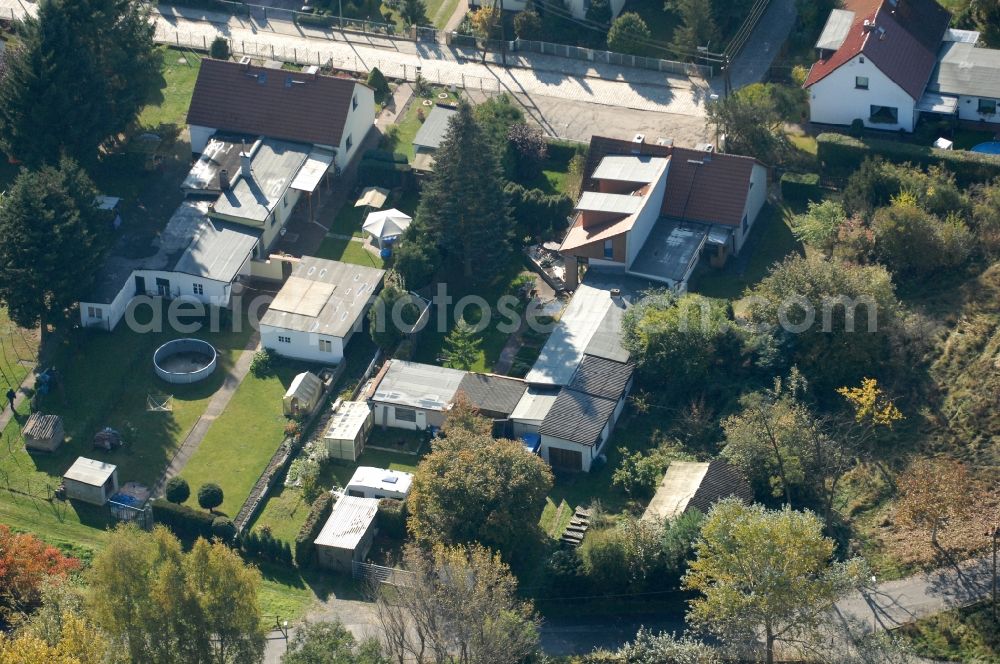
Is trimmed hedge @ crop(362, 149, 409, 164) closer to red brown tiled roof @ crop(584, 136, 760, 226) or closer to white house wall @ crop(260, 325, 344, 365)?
white house wall @ crop(260, 325, 344, 365)

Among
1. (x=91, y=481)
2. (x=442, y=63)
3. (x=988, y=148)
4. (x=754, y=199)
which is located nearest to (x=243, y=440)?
(x=91, y=481)

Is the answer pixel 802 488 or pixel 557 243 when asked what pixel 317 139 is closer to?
pixel 557 243

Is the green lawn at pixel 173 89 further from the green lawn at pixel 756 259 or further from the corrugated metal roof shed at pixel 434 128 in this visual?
the green lawn at pixel 756 259

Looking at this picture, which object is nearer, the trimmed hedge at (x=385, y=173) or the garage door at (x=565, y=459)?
the garage door at (x=565, y=459)

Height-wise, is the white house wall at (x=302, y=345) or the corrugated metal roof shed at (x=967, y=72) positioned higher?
the corrugated metal roof shed at (x=967, y=72)

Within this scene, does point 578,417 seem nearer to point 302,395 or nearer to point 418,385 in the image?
point 418,385

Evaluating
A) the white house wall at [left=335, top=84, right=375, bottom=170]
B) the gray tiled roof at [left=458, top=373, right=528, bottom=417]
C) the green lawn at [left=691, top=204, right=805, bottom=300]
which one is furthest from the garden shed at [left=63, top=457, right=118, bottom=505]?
the green lawn at [left=691, top=204, right=805, bottom=300]

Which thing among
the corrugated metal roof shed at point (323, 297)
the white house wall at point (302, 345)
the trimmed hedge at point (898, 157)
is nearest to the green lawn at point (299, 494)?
the white house wall at point (302, 345)

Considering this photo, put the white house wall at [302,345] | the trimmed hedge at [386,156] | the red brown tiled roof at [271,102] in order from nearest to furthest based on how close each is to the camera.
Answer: the white house wall at [302,345]
the red brown tiled roof at [271,102]
the trimmed hedge at [386,156]

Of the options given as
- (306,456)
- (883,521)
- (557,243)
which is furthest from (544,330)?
(883,521)
